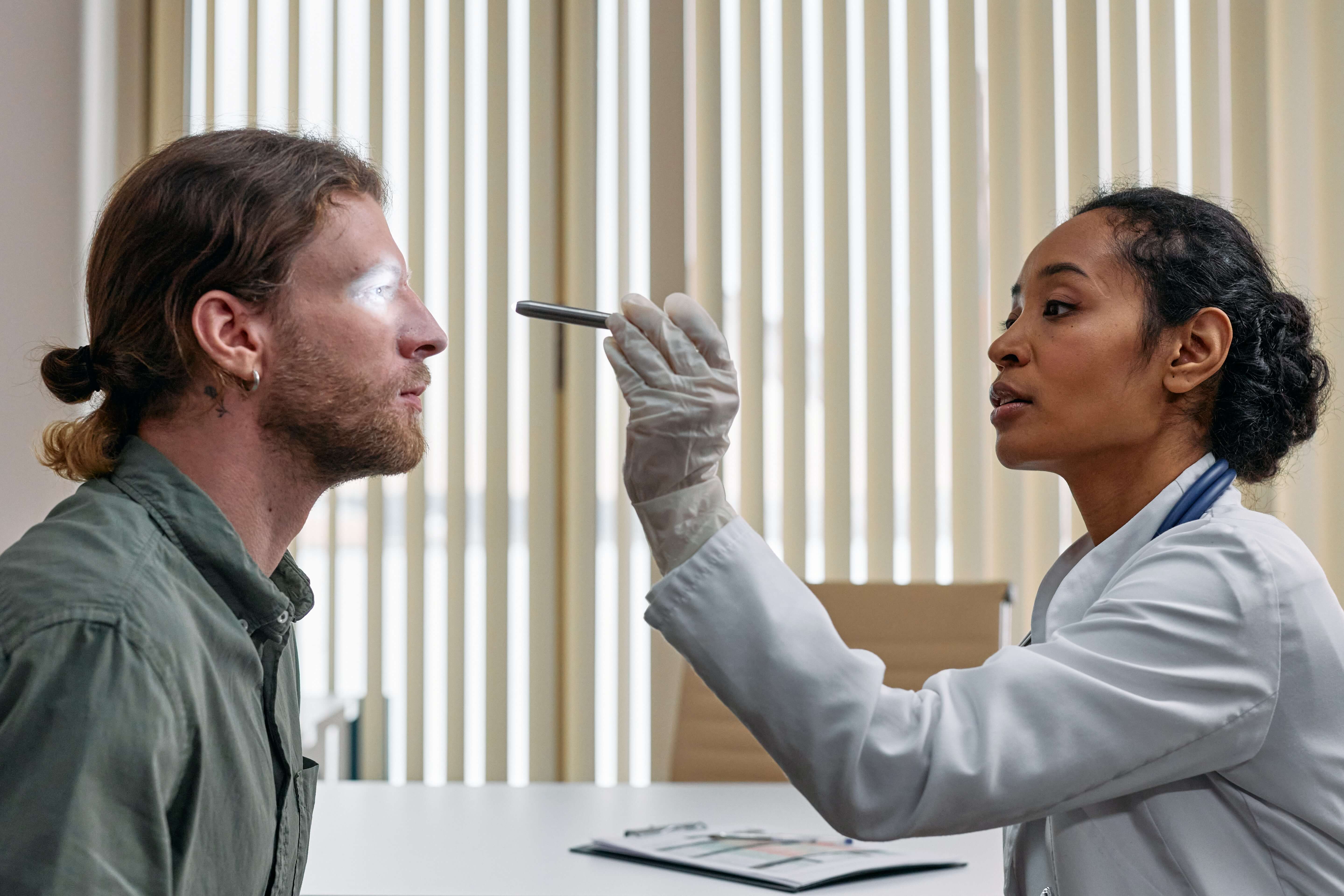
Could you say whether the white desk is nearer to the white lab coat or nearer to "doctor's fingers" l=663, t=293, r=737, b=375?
the white lab coat

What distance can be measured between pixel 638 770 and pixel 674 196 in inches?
66.5

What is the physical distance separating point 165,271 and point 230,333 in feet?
0.27

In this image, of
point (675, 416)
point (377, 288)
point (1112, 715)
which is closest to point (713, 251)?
point (377, 288)

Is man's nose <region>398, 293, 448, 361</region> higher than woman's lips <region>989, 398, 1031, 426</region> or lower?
higher

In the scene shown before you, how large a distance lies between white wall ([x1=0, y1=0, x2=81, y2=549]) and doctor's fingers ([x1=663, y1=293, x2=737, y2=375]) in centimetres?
209

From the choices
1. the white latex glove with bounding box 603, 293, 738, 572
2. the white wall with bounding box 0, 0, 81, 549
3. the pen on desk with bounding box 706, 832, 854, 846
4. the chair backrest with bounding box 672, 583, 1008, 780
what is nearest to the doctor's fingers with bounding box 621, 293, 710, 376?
the white latex glove with bounding box 603, 293, 738, 572

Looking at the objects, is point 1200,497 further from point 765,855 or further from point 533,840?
point 533,840

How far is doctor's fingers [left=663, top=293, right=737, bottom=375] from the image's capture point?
0.95 meters

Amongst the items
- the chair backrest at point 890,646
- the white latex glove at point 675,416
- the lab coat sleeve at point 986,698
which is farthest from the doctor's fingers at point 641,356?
the chair backrest at point 890,646

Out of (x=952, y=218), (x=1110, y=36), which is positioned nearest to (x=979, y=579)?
(x=952, y=218)

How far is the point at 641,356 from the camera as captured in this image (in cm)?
94

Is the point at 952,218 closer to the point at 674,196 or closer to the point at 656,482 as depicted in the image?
the point at 674,196

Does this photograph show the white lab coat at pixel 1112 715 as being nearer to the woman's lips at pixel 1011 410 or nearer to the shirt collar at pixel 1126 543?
the shirt collar at pixel 1126 543

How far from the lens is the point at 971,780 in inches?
33.3
